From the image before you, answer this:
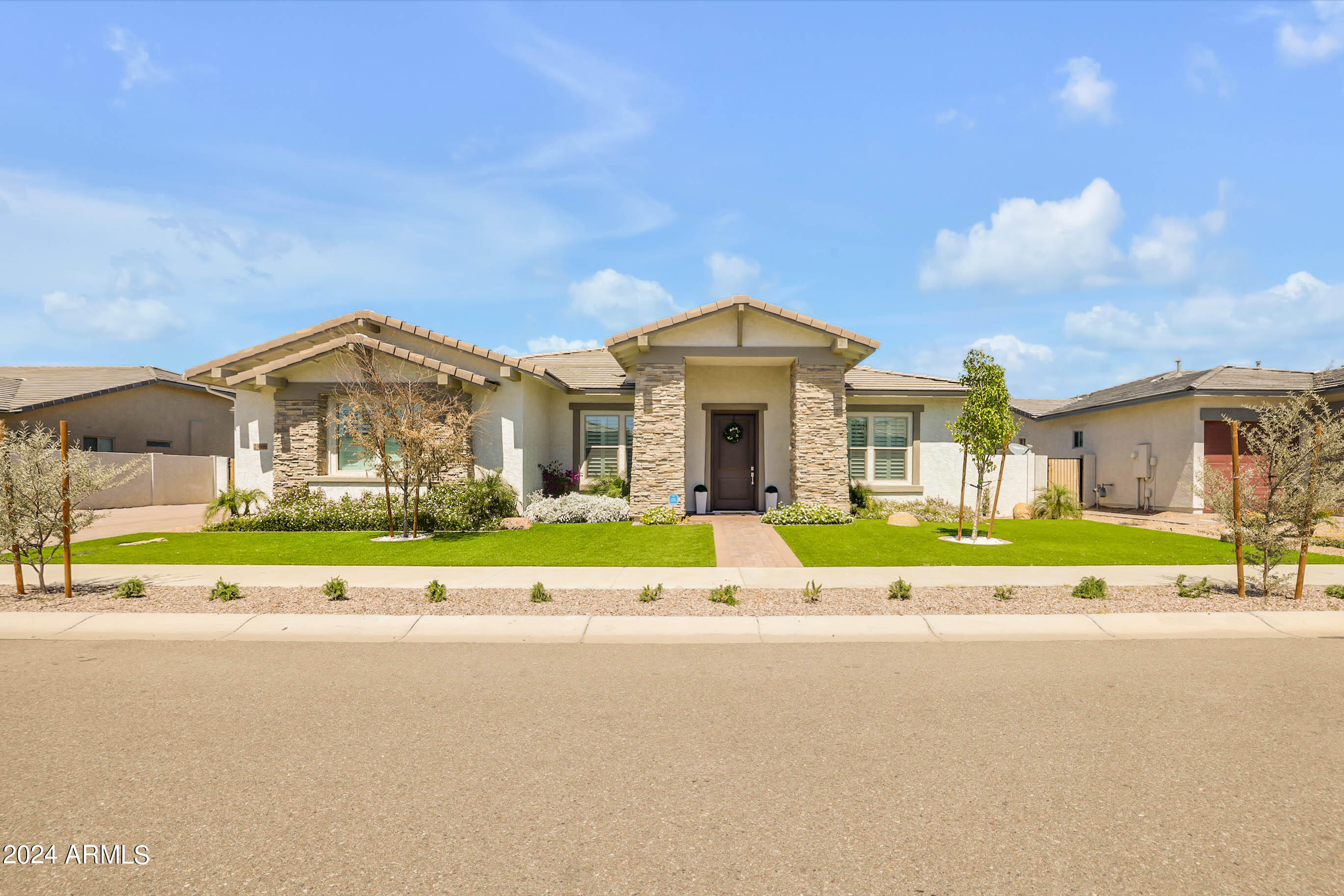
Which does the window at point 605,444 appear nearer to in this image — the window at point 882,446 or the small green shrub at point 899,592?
the window at point 882,446

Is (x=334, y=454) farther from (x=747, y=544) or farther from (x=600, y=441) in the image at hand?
(x=747, y=544)

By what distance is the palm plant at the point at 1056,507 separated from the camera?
796 inches

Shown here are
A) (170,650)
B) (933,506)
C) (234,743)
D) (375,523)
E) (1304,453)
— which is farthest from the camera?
(933,506)

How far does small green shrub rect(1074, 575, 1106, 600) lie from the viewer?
8742 millimetres

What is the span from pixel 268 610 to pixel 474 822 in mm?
6047

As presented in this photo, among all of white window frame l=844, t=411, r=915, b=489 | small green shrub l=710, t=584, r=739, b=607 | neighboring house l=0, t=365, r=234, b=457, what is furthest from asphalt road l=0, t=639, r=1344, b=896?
neighboring house l=0, t=365, r=234, b=457

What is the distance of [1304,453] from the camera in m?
8.99

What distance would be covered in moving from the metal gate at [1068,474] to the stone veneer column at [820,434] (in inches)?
386

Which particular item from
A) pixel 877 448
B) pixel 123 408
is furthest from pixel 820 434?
pixel 123 408

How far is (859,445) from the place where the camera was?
19.8 meters

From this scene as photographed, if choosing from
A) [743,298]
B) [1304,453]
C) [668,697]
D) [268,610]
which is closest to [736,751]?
[668,697]

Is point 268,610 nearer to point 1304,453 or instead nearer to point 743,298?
point 743,298

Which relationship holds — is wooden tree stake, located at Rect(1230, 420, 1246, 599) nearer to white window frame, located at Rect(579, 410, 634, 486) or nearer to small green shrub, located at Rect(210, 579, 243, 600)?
small green shrub, located at Rect(210, 579, 243, 600)

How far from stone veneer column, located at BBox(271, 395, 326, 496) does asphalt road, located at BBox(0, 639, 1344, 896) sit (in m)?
11.1
